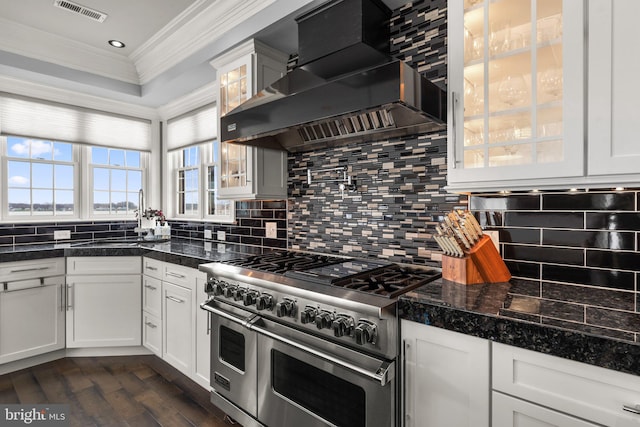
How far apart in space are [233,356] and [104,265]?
1.74 metres

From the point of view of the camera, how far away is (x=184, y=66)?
2.98 meters

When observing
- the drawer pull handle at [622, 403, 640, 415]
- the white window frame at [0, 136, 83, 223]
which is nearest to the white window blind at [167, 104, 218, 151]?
the white window frame at [0, 136, 83, 223]

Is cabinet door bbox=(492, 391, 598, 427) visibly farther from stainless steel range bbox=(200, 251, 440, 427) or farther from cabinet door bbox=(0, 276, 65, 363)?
cabinet door bbox=(0, 276, 65, 363)

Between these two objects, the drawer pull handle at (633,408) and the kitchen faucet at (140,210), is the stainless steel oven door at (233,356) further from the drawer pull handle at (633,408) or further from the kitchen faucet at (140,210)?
the kitchen faucet at (140,210)

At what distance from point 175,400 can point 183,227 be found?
2071 mm

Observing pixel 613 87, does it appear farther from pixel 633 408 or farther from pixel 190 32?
pixel 190 32

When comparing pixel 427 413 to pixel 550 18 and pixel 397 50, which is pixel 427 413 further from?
pixel 397 50

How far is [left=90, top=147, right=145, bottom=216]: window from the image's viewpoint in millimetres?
3820

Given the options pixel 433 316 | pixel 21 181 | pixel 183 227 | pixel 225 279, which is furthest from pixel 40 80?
pixel 433 316

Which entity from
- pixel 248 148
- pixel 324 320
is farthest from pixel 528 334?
pixel 248 148

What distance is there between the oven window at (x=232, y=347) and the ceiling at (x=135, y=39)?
80.5 inches

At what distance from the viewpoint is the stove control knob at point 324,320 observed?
145 centimetres

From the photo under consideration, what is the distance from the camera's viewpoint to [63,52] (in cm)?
305
